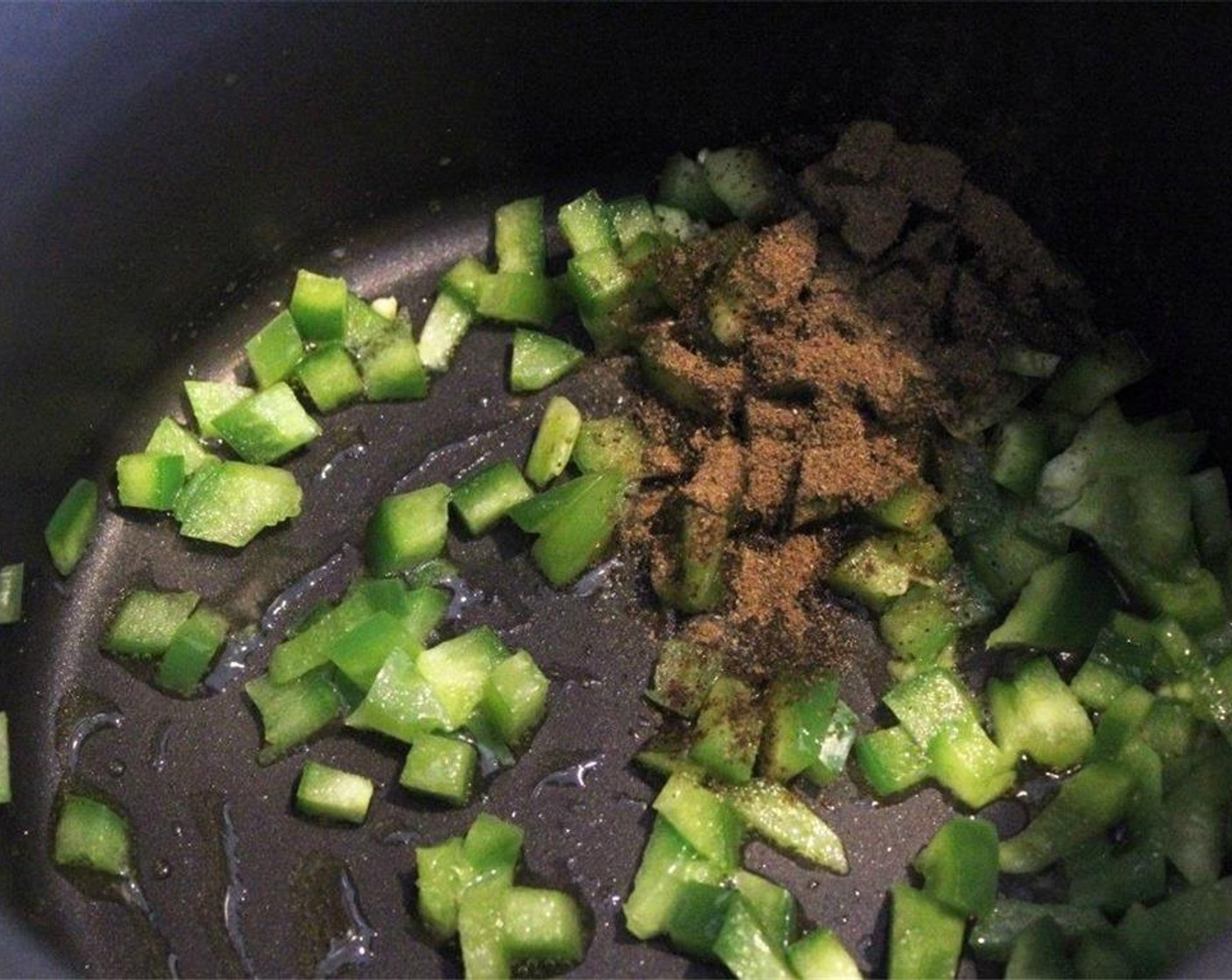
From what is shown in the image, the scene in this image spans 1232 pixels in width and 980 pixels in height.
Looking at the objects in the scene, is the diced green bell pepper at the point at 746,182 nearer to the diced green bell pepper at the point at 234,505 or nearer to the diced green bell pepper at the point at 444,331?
the diced green bell pepper at the point at 444,331

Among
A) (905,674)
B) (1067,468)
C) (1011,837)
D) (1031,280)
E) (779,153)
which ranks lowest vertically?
(1011,837)

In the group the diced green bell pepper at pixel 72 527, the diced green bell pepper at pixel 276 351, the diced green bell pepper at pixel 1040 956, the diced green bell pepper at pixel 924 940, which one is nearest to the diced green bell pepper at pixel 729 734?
the diced green bell pepper at pixel 924 940

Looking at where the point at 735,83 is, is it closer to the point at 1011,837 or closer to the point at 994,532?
the point at 994,532

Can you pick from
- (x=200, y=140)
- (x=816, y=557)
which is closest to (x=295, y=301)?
(x=200, y=140)

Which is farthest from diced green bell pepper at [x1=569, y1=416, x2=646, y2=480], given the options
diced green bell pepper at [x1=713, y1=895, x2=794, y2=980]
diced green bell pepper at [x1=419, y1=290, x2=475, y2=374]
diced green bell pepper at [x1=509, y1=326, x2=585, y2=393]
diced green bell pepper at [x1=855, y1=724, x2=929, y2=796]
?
diced green bell pepper at [x1=713, y1=895, x2=794, y2=980]

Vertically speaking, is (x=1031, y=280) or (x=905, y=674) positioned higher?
(x=1031, y=280)
